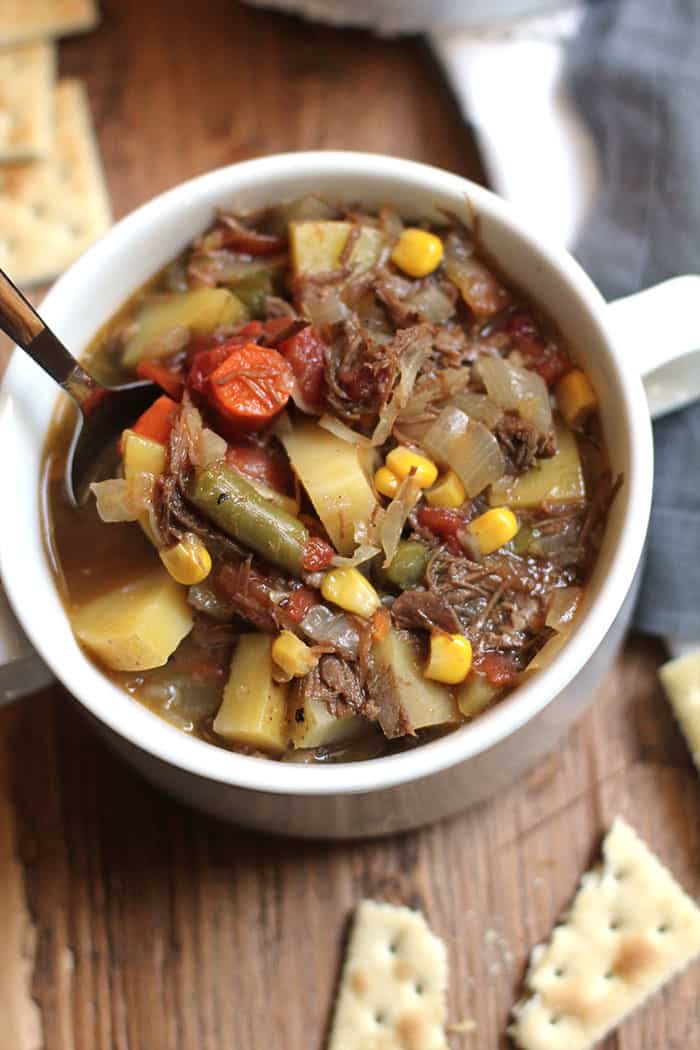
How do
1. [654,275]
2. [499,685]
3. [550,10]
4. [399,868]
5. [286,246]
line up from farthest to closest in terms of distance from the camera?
[550,10], [654,275], [399,868], [286,246], [499,685]

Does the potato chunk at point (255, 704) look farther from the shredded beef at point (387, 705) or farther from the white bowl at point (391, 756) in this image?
the shredded beef at point (387, 705)

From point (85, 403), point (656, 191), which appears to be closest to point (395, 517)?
point (85, 403)

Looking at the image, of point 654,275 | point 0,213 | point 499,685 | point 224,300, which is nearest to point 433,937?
point 499,685

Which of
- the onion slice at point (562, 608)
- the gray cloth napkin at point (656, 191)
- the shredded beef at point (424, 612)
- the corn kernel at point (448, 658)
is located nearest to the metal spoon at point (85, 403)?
the shredded beef at point (424, 612)

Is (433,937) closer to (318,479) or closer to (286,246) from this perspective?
(318,479)

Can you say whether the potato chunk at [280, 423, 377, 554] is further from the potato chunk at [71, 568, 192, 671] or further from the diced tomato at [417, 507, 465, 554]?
the potato chunk at [71, 568, 192, 671]

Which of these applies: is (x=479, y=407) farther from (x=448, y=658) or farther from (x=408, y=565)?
(x=448, y=658)

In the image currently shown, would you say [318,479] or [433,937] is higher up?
[318,479]
